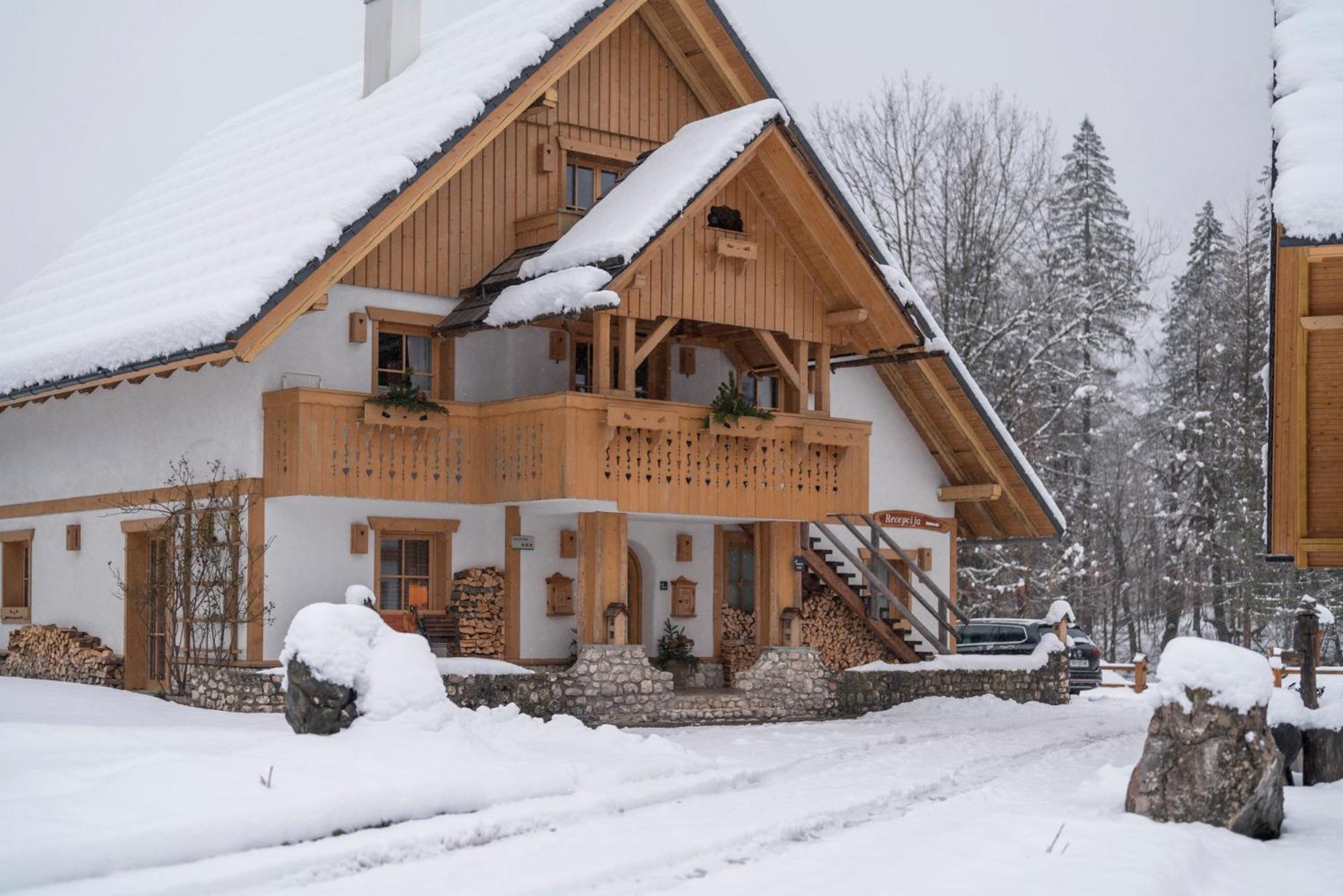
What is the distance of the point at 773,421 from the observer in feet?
81.3

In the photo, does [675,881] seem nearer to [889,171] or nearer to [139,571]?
[139,571]

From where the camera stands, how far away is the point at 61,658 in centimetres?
2594

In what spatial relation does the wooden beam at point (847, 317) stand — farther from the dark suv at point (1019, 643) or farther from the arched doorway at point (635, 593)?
the dark suv at point (1019, 643)

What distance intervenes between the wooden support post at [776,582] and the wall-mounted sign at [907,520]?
317 centimetres

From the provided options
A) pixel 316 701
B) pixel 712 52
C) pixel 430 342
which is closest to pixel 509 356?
pixel 430 342

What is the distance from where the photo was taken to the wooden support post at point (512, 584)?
24.2 meters

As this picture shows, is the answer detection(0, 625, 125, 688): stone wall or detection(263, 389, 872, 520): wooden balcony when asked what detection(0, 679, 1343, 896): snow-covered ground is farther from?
detection(0, 625, 125, 688): stone wall

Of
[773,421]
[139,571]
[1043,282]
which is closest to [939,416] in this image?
[773,421]

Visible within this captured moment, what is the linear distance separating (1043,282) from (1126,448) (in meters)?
10.6

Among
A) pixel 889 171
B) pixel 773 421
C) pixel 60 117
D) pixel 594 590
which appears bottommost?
pixel 594 590

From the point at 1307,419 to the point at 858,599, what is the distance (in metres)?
10.7

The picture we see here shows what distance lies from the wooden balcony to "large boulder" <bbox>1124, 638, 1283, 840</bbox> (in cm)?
943

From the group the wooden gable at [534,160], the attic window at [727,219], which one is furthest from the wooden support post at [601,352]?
the attic window at [727,219]

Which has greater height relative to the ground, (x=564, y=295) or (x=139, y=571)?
(x=564, y=295)
